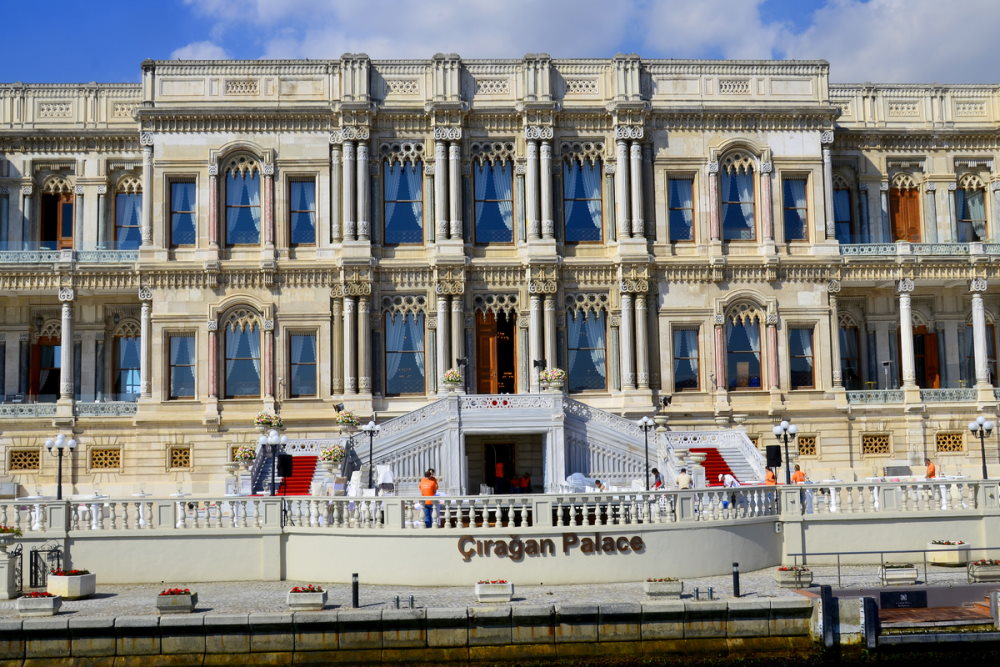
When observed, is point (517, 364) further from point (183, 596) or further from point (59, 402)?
point (183, 596)

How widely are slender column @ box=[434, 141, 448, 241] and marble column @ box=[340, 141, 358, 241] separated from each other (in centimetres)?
283

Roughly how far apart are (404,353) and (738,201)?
13.0 m

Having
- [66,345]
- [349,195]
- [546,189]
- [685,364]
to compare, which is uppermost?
[546,189]

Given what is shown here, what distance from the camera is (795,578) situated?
68.9ft

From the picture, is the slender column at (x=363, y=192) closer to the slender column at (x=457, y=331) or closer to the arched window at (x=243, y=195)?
the arched window at (x=243, y=195)

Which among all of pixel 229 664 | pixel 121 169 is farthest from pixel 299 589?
pixel 121 169

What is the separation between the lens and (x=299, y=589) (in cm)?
1917

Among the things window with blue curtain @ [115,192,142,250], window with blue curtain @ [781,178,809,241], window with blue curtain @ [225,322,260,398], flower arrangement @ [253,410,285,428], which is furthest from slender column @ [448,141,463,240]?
window with blue curtain @ [115,192,142,250]

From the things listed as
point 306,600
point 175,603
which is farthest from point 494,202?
point 175,603

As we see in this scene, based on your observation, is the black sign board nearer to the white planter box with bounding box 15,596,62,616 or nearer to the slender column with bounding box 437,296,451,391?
the white planter box with bounding box 15,596,62,616

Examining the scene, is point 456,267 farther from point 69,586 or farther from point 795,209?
point 69,586

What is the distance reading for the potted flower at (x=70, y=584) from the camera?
20.9 metres

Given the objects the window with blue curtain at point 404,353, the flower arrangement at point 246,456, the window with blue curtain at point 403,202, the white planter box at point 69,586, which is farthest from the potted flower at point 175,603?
the window with blue curtain at point 403,202

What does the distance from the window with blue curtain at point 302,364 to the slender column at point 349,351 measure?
4.44ft
